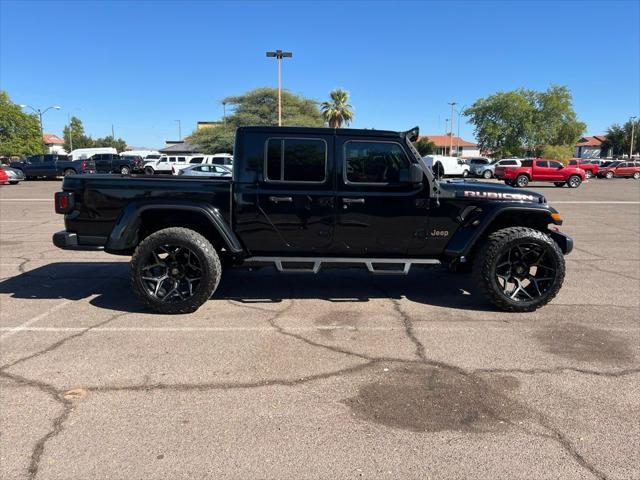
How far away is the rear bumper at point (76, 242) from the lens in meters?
5.24

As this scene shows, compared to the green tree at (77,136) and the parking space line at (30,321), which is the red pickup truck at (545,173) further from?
the green tree at (77,136)

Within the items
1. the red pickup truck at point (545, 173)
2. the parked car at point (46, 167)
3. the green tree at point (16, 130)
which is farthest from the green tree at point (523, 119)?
the green tree at point (16, 130)

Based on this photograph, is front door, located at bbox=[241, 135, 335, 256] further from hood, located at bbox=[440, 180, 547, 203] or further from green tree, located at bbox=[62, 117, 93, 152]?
green tree, located at bbox=[62, 117, 93, 152]

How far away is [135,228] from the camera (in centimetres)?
514

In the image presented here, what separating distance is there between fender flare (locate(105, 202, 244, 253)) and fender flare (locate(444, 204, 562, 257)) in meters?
2.36

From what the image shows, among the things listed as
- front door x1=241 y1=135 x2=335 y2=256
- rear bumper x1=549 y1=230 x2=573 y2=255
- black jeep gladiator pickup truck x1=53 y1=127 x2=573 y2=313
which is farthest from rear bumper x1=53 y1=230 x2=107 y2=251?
rear bumper x1=549 y1=230 x2=573 y2=255

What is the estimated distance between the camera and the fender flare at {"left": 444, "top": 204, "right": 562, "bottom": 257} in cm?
525

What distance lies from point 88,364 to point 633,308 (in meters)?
5.71

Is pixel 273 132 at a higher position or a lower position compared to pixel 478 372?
higher

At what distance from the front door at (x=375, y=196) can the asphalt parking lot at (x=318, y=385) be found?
914 millimetres

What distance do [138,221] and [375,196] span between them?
2.50 meters

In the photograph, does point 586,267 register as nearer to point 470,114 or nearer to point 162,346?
point 162,346

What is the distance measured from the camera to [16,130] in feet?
218

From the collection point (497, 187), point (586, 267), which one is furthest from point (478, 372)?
point (586, 267)
